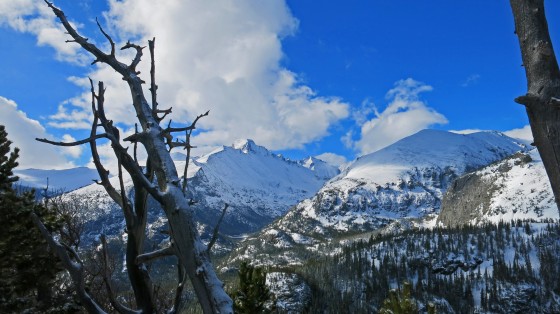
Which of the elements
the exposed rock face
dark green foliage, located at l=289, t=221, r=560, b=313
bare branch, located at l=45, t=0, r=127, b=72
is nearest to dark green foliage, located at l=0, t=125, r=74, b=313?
bare branch, located at l=45, t=0, r=127, b=72

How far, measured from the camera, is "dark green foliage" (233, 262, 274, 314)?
100ft

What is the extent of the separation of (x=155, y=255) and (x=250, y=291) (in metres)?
28.8

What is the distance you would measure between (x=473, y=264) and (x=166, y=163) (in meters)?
179

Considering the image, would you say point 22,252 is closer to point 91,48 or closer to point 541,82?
point 91,48

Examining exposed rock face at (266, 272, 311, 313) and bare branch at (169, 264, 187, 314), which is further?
exposed rock face at (266, 272, 311, 313)

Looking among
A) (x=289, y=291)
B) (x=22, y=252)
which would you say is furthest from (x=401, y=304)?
(x=289, y=291)

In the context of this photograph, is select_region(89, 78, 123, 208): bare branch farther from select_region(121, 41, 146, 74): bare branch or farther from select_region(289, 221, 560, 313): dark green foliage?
select_region(289, 221, 560, 313): dark green foliage

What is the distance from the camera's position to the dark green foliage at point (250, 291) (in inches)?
1205

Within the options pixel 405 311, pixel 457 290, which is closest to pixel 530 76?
pixel 405 311

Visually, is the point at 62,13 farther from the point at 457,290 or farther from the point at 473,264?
Answer: the point at 473,264

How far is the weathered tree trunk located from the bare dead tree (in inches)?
109

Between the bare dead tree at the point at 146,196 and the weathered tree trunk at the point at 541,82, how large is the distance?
277cm

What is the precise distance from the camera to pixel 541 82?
11.3 ft

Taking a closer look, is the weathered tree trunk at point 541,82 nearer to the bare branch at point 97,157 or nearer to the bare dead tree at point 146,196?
the bare dead tree at point 146,196
